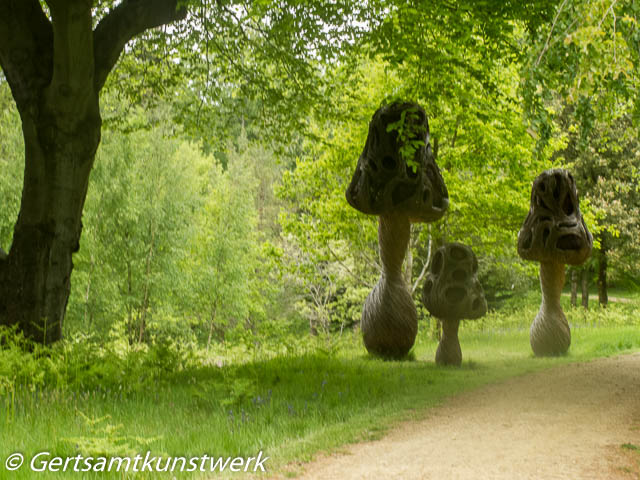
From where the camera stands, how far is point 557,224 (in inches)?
423

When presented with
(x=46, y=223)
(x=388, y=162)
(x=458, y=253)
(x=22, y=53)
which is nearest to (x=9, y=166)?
(x=22, y=53)

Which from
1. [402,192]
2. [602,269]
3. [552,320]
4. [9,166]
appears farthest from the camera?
[602,269]

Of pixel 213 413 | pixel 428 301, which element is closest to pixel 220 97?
pixel 428 301

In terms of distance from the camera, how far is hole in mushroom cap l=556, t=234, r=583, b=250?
34.8 feet

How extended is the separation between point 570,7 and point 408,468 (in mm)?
3528

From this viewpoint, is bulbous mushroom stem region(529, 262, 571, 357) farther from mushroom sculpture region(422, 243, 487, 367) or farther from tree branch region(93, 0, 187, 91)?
tree branch region(93, 0, 187, 91)

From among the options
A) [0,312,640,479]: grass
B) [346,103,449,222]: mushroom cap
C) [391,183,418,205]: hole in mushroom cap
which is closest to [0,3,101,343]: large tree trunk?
[0,312,640,479]: grass

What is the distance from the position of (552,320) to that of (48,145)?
9.79 metres

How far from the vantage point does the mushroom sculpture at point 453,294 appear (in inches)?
394

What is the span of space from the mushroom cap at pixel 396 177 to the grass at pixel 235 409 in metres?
2.78

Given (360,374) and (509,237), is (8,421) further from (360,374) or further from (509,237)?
(509,237)

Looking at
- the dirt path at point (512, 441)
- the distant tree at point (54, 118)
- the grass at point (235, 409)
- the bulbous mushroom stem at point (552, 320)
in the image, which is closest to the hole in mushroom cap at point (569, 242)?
the bulbous mushroom stem at point (552, 320)

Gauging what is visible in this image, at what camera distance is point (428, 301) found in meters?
10.2

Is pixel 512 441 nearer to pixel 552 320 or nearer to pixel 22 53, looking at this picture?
pixel 552 320
